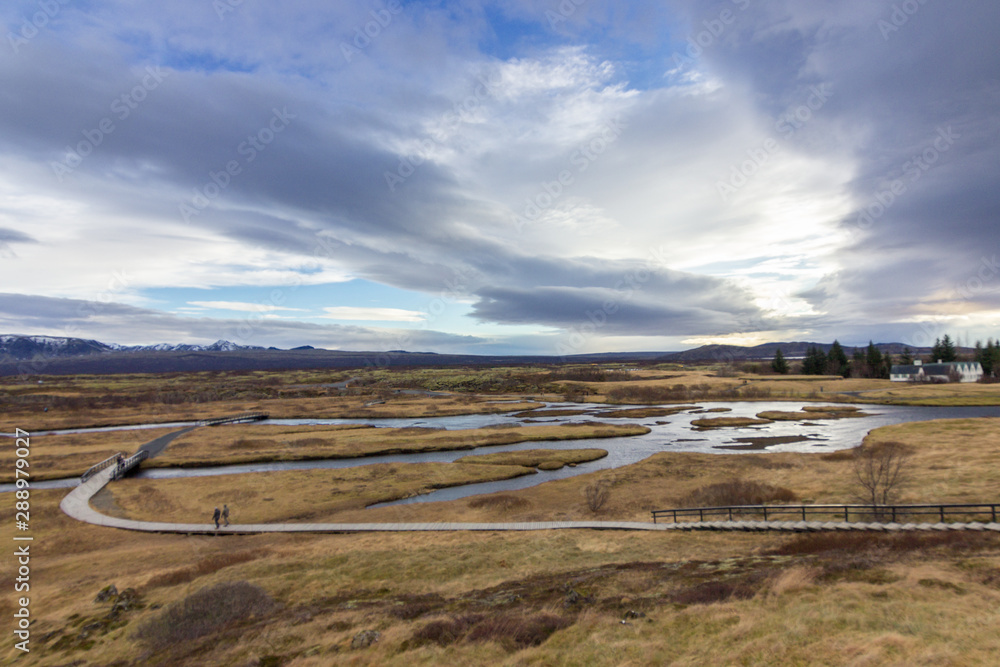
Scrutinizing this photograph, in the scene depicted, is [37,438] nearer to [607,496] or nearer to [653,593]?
[607,496]

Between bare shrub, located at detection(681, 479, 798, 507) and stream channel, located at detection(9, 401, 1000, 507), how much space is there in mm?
15394

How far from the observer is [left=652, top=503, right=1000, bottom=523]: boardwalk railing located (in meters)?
25.3

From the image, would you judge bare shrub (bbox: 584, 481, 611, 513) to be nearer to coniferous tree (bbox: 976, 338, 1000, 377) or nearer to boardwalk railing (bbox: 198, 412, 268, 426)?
boardwalk railing (bbox: 198, 412, 268, 426)

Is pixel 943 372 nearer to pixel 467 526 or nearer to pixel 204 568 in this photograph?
pixel 467 526

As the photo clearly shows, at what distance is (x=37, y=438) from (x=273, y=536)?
74.0 meters

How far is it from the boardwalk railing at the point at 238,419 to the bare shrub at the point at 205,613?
272ft

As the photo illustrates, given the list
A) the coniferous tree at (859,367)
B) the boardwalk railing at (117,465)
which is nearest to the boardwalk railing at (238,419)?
the boardwalk railing at (117,465)

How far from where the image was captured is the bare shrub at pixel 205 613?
1722 cm

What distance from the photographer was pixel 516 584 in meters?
20.5

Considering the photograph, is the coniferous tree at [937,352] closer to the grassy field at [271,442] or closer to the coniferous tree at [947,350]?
the coniferous tree at [947,350]

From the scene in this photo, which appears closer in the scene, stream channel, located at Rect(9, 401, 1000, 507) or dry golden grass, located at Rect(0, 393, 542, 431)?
stream channel, located at Rect(9, 401, 1000, 507)

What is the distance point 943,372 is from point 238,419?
185221mm

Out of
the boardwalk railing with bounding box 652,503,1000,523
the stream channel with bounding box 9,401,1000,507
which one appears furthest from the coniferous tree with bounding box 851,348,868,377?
the boardwalk railing with bounding box 652,503,1000,523

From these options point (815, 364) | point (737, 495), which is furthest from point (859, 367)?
point (737, 495)
